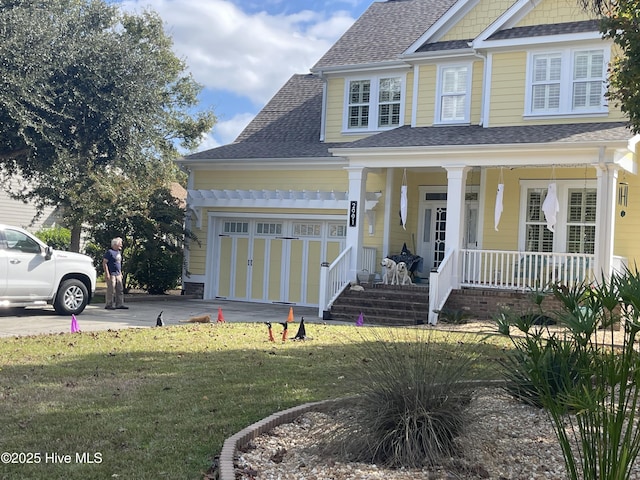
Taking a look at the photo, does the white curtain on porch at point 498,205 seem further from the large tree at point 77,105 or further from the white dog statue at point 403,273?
the large tree at point 77,105

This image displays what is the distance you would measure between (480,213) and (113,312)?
883 cm

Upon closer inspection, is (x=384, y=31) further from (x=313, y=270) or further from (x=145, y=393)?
(x=145, y=393)

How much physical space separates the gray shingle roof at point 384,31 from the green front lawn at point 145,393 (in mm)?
11215

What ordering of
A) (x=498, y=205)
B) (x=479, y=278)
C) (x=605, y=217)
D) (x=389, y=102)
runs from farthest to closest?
(x=389, y=102) → (x=498, y=205) → (x=479, y=278) → (x=605, y=217)

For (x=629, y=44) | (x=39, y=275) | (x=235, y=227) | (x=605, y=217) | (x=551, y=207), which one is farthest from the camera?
(x=235, y=227)

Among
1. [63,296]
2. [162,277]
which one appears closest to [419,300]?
[63,296]

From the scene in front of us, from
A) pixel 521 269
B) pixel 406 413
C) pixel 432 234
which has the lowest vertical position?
pixel 406 413

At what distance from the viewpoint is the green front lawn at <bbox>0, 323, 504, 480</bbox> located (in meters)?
4.96

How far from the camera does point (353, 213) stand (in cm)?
1706

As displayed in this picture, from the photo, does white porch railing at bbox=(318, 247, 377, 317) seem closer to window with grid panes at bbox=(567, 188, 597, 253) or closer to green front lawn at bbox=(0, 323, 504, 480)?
green front lawn at bbox=(0, 323, 504, 480)

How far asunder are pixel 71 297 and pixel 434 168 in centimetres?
934

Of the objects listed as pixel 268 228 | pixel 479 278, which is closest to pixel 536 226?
pixel 479 278

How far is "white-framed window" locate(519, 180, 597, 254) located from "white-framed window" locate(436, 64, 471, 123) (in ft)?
7.99

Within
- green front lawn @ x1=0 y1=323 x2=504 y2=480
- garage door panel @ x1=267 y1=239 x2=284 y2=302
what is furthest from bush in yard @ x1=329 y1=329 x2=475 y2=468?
garage door panel @ x1=267 y1=239 x2=284 y2=302
